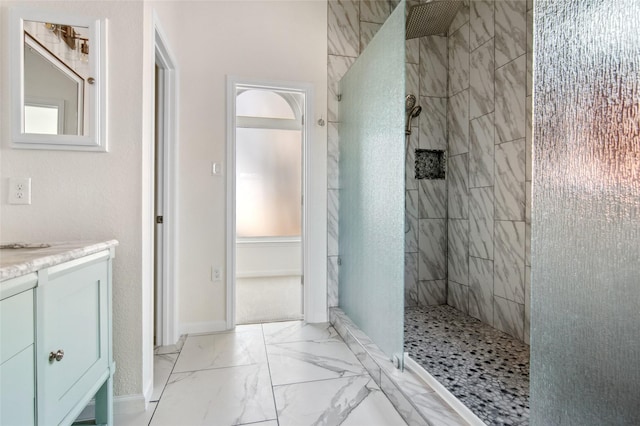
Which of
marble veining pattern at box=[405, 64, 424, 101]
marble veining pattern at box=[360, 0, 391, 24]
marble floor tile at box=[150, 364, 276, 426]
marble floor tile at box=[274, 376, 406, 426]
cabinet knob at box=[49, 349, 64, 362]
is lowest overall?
marble floor tile at box=[150, 364, 276, 426]

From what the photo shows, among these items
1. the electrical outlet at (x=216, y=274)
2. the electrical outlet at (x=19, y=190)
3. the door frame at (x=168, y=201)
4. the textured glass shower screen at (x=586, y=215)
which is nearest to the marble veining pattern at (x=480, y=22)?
the textured glass shower screen at (x=586, y=215)

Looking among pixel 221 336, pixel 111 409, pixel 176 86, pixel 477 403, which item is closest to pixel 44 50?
pixel 176 86

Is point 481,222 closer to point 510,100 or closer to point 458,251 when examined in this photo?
point 458,251

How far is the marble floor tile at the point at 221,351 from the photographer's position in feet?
6.44

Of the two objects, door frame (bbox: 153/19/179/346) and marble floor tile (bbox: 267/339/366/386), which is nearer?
marble floor tile (bbox: 267/339/366/386)

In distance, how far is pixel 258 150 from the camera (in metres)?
4.56

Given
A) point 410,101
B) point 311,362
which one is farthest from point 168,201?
point 410,101

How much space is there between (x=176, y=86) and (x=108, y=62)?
93cm

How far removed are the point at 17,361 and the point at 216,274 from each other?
167cm

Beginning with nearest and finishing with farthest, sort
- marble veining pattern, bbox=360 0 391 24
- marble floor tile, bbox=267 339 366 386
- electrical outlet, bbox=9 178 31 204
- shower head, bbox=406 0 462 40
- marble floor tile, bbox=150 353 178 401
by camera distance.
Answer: electrical outlet, bbox=9 178 31 204 < marble floor tile, bbox=150 353 178 401 < marble floor tile, bbox=267 339 366 386 < shower head, bbox=406 0 462 40 < marble veining pattern, bbox=360 0 391 24

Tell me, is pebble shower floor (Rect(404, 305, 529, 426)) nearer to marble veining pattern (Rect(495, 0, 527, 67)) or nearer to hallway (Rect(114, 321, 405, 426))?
hallway (Rect(114, 321, 405, 426))

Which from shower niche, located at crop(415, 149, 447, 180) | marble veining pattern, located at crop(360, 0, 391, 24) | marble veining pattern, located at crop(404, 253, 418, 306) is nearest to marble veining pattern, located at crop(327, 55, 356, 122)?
marble veining pattern, located at crop(360, 0, 391, 24)

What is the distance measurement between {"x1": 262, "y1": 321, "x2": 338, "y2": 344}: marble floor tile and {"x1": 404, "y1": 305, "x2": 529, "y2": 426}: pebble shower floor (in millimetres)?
621

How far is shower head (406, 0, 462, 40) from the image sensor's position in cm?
245
